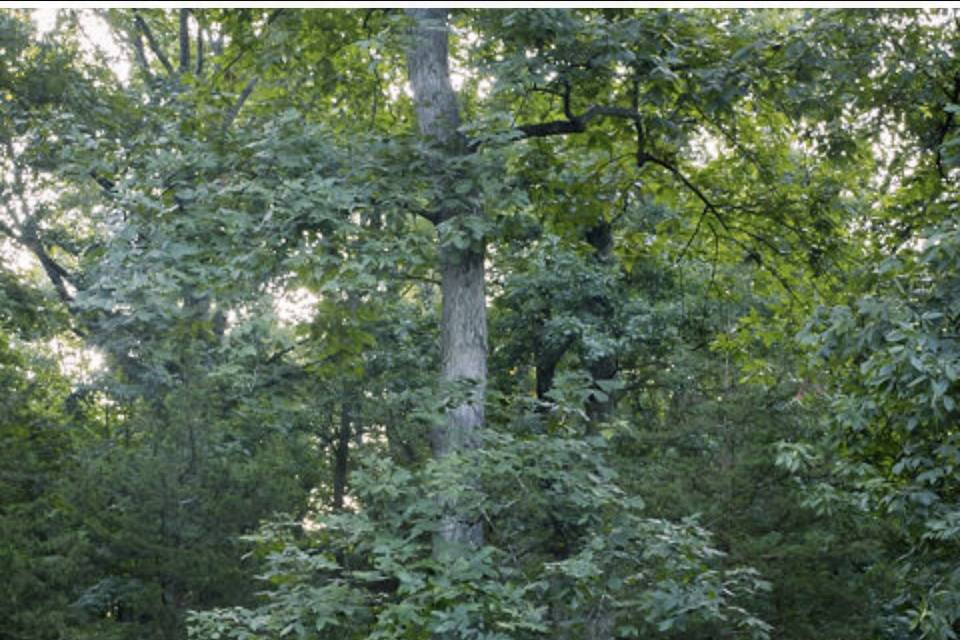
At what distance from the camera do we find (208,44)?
1623 cm

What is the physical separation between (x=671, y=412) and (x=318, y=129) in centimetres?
518

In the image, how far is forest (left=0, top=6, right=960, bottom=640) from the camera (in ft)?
18.4

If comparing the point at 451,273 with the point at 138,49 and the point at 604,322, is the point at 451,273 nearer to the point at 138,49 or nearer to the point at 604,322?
the point at 604,322

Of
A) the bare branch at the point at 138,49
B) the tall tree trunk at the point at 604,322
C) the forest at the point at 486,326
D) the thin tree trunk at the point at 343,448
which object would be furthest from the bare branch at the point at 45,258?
the tall tree trunk at the point at 604,322

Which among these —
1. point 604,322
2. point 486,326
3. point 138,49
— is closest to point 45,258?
point 138,49

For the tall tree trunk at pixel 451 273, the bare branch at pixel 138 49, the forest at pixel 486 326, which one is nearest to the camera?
the forest at pixel 486 326

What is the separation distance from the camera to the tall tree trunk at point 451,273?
6.60 meters

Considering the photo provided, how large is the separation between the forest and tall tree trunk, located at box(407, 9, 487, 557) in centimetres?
2

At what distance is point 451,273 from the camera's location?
23.5ft

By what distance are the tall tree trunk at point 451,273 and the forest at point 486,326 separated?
0.02 m

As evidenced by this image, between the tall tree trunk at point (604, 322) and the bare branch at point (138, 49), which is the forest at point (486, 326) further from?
the bare branch at point (138, 49)

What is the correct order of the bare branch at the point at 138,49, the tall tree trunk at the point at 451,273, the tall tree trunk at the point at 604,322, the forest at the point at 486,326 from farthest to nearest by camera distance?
the bare branch at the point at 138,49
the tall tree trunk at the point at 604,322
the tall tree trunk at the point at 451,273
the forest at the point at 486,326

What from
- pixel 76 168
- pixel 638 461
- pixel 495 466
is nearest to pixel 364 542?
pixel 495 466

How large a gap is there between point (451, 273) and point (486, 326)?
0.54 meters
